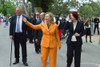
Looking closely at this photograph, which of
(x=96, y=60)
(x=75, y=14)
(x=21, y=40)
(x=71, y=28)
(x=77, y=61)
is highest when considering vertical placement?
(x=75, y=14)

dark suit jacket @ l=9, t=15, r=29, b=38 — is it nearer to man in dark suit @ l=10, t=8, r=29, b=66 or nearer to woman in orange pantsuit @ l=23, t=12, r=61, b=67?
man in dark suit @ l=10, t=8, r=29, b=66

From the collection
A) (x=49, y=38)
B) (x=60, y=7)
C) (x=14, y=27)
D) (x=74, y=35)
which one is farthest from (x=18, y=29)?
(x=60, y=7)

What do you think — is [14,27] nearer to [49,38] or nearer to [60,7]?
[49,38]

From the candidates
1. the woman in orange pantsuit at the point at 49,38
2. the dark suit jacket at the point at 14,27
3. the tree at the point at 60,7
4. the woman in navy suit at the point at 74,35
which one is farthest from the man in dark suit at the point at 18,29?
the tree at the point at 60,7

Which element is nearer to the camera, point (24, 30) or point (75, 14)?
point (75, 14)

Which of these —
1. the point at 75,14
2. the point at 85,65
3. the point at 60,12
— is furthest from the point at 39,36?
the point at 60,12

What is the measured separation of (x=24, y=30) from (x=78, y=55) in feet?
6.73

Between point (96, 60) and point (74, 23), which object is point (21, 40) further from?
point (96, 60)

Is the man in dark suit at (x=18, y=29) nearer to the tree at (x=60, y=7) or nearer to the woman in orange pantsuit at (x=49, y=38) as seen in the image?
the woman in orange pantsuit at (x=49, y=38)

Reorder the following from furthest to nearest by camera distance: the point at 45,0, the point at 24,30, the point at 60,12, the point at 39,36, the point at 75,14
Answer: the point at 60,12 → the point at 45,0 → the point at 39,36 → the point at 24,30 → the point at 75,14

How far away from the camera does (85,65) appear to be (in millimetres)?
6500

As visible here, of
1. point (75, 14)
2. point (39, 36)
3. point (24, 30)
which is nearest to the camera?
point (75, 14)

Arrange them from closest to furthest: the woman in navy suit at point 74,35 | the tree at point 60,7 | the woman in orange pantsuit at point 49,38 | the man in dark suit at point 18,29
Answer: the woman in orange pantsuit at point 49,38 < the woman in navy suit at point 74,35 < the man in dark suit at point 18,29 < the tree at point 60,7

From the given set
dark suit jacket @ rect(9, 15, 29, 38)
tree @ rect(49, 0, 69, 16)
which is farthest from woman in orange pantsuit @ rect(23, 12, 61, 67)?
tree @ rect(49, 0, 69, 16)
